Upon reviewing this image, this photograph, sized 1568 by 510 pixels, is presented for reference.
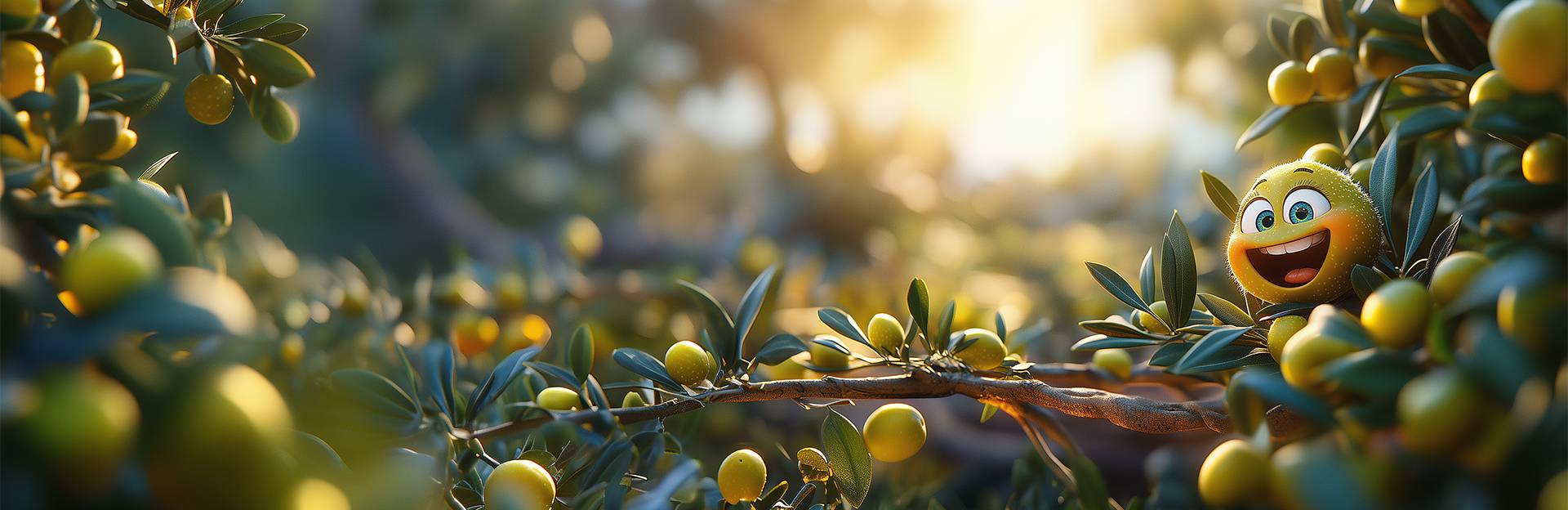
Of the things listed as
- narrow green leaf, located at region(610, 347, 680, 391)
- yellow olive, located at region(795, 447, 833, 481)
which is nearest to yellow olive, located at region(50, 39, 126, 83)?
narrow green leaf, located at region(610, 347, 680, 391)

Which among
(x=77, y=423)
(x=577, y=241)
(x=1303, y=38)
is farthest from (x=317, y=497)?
(x=577, y=241)

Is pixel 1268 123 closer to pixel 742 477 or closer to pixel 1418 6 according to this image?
pixel 1418 6

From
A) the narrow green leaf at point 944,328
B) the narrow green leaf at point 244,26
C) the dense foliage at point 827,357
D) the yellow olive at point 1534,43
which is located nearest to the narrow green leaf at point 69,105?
the dense foliage at point 827,357

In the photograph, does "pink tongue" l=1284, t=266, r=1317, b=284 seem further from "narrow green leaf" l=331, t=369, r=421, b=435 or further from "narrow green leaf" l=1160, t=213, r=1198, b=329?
"narrow green leaf" l=331, t=369, r=421, b=435

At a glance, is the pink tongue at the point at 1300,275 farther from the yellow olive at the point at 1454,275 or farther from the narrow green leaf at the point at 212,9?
the narrow green leaf at the point at 212,9

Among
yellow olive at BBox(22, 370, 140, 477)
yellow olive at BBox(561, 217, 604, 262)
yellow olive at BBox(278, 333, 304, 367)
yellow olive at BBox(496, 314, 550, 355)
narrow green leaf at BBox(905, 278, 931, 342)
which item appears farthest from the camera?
yellow olive at BBox(561, 217, 604, 262)

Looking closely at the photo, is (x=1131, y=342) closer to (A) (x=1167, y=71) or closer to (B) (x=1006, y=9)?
(A) (x=1167, y=71)

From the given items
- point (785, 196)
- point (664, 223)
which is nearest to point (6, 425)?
point (785, 196)
